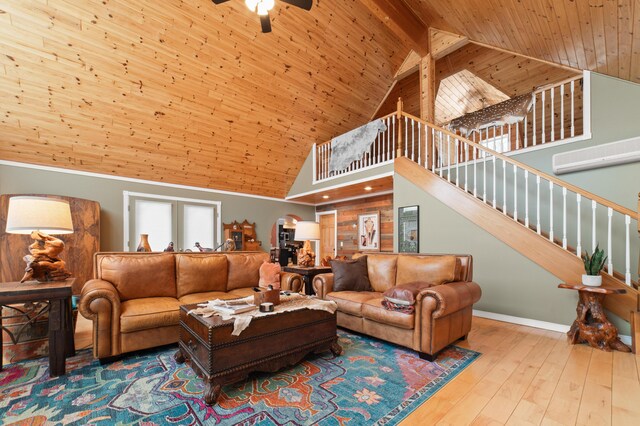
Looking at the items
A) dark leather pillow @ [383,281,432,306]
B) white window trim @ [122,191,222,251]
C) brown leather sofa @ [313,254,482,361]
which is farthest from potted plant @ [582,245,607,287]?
white window trim @ [122,191,222,251]

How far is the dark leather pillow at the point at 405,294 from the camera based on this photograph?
2637mm

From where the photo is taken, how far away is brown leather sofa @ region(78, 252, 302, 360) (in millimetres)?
2445

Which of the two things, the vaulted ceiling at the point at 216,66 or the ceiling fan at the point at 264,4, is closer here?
the ceiling fan at the point at 264,4

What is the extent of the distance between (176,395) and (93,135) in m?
4.60

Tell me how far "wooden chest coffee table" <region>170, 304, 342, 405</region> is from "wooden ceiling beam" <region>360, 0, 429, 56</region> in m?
4.93

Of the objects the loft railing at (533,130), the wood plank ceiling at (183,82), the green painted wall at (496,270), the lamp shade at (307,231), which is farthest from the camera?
the lamp shade at (307,231)

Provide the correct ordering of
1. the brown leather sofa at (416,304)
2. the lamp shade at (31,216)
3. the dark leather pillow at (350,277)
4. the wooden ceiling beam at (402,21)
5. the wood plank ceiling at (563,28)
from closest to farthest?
the lamp shade at (31,216) → the brown leather sofa at (416,304) → the wood plank ceiling at (563,28) → the dark leather pillow at (350,277) → the wooden ceiling beam at (402,21)

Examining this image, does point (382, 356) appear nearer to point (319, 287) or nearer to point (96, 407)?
point (319, 287)

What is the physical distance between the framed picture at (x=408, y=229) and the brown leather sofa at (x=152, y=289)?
6.96 ft

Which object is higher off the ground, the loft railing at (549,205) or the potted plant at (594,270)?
the loft railing at (549,205)

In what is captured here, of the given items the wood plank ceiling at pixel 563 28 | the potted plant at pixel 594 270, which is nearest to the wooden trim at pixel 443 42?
the wood plank ceiling at pixel 563 28

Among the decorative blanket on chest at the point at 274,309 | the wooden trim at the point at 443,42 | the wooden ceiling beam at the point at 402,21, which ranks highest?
the wooden ceiling beam at the point at 402,21

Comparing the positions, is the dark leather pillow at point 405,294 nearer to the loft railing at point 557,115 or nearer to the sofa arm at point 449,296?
the sofa arm at point 449,296

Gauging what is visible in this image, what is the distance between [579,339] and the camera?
291cm
